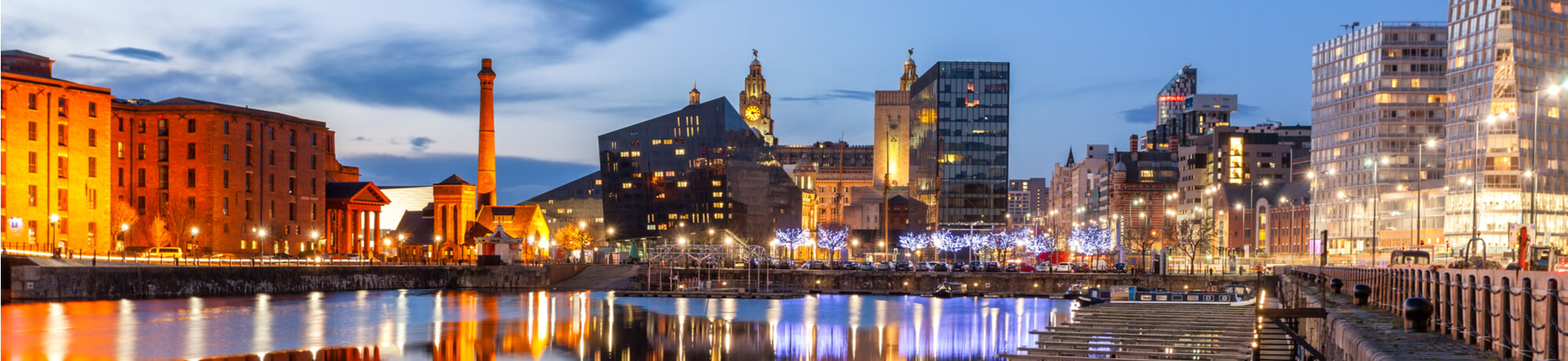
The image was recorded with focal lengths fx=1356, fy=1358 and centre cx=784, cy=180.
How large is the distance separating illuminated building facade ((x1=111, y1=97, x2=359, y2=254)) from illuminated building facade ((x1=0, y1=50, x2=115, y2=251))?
29.7 feet

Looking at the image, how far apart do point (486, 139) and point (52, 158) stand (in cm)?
5919

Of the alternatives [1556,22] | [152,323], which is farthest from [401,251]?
[1556,22]

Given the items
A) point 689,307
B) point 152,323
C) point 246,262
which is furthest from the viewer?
point 246,262

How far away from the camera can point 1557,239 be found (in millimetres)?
137625

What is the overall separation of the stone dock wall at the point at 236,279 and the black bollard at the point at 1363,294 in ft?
225

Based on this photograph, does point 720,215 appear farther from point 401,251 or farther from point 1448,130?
point 1448,130

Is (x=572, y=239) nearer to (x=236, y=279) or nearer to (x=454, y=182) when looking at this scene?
(x=454, y=182)

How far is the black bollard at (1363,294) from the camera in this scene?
4228 centimetres

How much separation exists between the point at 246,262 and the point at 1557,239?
4878 inches

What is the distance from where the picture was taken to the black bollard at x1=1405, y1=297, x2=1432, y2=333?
27109 mm

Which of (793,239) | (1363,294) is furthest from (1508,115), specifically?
(1363,294)

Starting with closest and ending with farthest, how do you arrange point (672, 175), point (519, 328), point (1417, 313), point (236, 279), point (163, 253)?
point (1417, 313), point (519, 328), point (236, 279), point (163, 253), point (672, 175)

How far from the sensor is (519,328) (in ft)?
213

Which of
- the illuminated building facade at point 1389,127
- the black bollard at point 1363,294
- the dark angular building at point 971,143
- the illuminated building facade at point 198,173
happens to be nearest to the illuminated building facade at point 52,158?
the illuminated building facade at point 198,173
